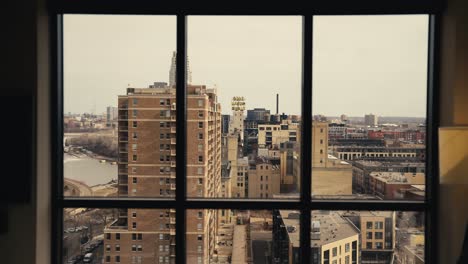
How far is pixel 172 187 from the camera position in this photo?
321cm

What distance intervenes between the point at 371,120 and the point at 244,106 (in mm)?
991

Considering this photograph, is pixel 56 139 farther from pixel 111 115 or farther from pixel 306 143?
pixel 306 143

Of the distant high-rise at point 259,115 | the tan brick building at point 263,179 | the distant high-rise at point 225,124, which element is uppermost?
the distant high-rise at point 259,115

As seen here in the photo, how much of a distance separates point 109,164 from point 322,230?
1.74m

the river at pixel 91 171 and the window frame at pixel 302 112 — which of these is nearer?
the window frame at pixel 302 112

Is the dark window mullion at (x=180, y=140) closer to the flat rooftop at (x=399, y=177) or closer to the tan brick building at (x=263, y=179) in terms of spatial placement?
the tan brick building at (x=263, y=179)

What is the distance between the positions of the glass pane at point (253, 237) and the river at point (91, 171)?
0.89 m

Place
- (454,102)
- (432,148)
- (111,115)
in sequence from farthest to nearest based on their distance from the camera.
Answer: (111,115), (432,148), (454,102)

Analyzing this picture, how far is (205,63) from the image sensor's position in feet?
10.5

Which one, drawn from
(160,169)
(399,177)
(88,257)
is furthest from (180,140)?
(399,177)

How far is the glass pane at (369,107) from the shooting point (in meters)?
3.16

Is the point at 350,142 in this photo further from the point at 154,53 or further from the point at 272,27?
the point at 154,53

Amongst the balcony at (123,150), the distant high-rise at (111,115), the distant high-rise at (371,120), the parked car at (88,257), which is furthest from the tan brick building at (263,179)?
the parked car at (88,257)

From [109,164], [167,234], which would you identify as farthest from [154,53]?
[167,234]
